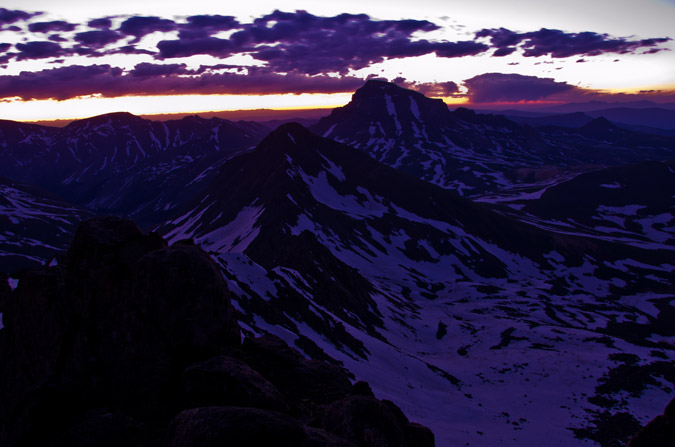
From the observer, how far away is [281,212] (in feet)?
417

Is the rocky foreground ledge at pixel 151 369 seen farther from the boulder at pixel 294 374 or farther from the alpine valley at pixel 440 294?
the alpine valley at pixel 440 294

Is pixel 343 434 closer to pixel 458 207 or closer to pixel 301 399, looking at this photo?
pixel 301 399

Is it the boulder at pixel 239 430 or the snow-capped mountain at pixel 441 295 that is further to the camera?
the snow-capped mountain at pixel 441 295

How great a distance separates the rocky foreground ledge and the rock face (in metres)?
5.83

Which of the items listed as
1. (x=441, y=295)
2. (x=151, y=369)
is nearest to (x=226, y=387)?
(x=151, y=369)

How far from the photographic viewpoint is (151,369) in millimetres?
15273

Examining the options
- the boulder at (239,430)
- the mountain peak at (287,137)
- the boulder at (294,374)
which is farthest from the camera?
the mountain peak at (287,137)

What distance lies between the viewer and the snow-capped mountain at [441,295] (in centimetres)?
4969

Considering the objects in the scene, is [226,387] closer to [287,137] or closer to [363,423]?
[363,423]

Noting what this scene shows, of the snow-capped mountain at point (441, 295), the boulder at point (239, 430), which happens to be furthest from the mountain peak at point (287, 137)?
the boulder at point (239, 430)

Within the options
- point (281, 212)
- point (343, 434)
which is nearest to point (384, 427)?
point (343, 434)

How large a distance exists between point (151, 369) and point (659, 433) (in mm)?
14917

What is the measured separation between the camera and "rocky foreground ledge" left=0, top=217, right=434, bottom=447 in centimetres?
1242

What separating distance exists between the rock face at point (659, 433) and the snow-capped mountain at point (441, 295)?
29.2 metres
